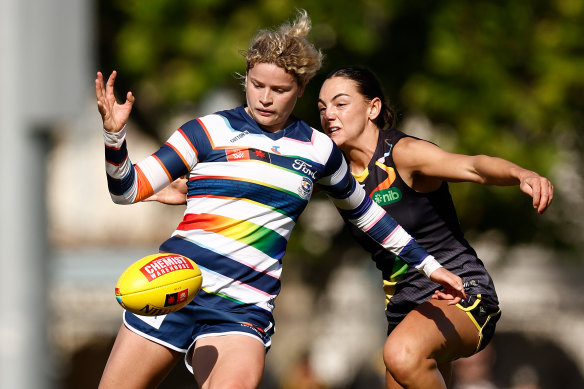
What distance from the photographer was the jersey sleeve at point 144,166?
461 cm

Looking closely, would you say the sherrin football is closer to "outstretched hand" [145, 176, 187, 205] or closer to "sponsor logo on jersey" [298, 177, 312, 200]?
"sponsor logo on jersey" [298, 177, 312, 200]

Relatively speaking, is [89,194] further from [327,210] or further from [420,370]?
[420,370]

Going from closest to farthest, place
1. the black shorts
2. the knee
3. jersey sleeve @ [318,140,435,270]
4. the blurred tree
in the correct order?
1. the knee
2. jersey sleeve @ [318,140,435,270]
3. the black shorts
4. the blurred tree

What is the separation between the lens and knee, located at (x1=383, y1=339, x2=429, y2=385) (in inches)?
203

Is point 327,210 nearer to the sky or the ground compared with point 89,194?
nearer to the sky

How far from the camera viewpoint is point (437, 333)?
528 centimetres

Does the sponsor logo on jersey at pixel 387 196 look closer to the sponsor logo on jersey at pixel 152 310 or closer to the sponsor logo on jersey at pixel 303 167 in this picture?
the sponsor logo on jersey at pixel 303 167

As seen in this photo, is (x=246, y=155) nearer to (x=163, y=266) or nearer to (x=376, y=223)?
(x=163, y=266)

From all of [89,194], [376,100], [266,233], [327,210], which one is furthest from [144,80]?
[89,194]

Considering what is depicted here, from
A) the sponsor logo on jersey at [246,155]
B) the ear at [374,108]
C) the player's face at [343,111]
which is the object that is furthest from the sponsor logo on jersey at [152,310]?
the ear at [374,108]

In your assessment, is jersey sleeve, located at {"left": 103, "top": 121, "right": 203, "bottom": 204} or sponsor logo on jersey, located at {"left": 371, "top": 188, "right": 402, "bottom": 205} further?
sponsor logo on jersey, located at {"left": 371, "top": 188, "right": 402, "bottom": 205}

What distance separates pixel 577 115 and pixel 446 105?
5.95 feet

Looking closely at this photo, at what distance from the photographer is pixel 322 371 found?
20.3m

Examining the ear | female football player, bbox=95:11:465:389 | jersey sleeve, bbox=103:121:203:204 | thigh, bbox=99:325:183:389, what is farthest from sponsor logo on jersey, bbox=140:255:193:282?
the ear
